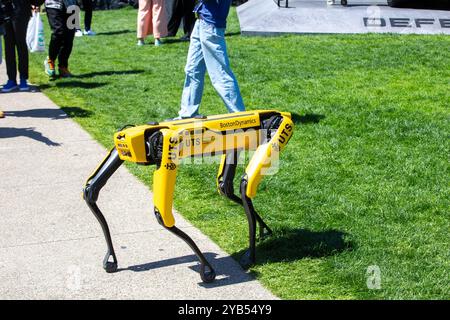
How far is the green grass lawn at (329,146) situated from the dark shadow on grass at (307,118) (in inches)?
0.8

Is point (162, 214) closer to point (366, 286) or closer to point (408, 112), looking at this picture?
point (366, 286)

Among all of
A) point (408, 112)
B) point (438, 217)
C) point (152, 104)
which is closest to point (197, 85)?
point (152, 104)

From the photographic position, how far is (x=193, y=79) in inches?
334

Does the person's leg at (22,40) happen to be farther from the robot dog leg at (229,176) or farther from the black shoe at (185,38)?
the robot dog leg at (229,176)

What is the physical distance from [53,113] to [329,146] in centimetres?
369

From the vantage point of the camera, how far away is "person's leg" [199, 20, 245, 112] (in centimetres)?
785

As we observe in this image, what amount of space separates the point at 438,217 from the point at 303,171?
1514 millimetres

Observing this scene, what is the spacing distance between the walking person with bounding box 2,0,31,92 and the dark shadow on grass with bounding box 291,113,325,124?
155 inches

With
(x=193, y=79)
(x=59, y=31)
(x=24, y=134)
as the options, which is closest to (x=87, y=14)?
(x=59, y=31)

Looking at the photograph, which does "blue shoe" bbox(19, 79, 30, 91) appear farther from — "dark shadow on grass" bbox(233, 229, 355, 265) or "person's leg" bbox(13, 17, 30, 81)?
"dark shadow on grass" bbox(233, 229, 355, 265)

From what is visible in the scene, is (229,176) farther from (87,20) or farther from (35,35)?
(87,20)

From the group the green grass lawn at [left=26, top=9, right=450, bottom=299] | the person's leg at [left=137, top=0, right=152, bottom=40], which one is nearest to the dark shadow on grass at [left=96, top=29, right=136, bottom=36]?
the person's leg at [left=137, top=0, right=152, bottom=40]

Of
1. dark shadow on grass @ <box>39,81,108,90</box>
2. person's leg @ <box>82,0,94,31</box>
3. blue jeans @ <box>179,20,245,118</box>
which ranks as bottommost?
person's leg @ <box>82,0,94,31</box>

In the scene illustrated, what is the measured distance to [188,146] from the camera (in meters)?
4.60
